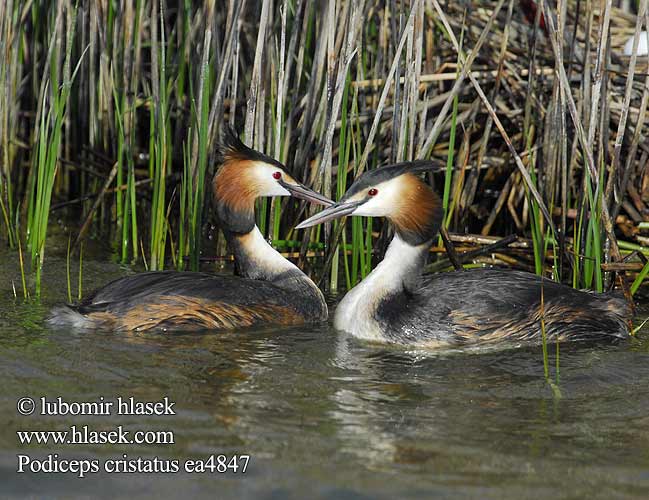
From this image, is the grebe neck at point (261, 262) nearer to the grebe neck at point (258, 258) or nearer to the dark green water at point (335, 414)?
the grebe neck at point (258, 258)

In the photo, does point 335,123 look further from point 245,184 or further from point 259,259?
point 259,259

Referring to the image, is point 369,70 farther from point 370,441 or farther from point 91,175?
point 370,441

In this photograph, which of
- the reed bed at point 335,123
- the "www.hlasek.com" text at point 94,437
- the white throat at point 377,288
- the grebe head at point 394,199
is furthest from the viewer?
the reed bed at point 335,123

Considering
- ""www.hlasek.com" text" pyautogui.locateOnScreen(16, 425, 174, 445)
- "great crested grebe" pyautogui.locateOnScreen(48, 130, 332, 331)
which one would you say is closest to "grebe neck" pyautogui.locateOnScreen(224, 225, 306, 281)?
"great crested grebe" pyautogui.locateOnScreen(48, 130, 332, 331)

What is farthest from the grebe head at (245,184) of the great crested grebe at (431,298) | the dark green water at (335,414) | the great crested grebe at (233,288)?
the dark green water at (335,414)

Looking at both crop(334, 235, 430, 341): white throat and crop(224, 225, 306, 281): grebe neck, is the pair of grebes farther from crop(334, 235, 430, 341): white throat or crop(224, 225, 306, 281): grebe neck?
crop(224, 225, 306, 281): grebe neck

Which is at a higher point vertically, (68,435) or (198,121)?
→ (198,121)

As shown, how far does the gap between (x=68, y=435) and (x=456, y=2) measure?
5.59m

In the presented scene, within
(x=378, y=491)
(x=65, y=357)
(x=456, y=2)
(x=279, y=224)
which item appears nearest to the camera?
(x=378, y=491)

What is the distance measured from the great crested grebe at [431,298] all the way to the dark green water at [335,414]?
159 mm

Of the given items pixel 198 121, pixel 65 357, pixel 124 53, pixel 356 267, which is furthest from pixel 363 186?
pixel 124 53

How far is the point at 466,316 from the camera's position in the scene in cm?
561

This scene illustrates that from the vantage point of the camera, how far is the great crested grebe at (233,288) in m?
5.54

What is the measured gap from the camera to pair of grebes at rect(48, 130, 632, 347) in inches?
220
